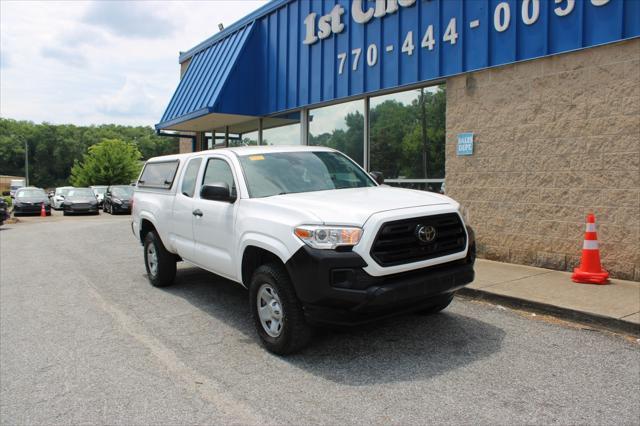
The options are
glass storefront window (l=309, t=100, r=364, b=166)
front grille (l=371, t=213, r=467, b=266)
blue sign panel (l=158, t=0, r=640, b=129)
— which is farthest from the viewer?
glass storefront window (l=309, t=100, r=364, b=166)

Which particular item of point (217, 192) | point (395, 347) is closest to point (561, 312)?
point (395, 347)

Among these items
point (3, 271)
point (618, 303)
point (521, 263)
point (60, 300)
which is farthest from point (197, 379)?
point (3, 271)

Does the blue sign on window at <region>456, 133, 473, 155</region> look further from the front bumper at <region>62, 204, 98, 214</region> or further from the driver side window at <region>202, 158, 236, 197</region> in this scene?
the front bumper at <region>62, 204, 98, 214</region>

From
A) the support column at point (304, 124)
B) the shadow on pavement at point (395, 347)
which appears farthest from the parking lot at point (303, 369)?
the support column at point (304, 124)

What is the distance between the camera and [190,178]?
20.6 feet

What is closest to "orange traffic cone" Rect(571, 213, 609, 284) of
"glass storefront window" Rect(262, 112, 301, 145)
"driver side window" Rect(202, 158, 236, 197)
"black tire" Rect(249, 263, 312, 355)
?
"black tire" Rect(249, 263, 312, 355)

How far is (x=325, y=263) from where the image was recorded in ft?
12.8

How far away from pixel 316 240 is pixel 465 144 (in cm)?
545

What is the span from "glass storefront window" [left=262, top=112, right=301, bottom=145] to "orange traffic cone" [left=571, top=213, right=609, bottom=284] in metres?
8.05

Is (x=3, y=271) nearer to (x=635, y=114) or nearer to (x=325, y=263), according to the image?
(x=325, y=263)

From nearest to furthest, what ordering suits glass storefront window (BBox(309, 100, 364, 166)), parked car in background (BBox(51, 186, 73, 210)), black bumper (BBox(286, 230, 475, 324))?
black bumper (BBox(286, 230, 475, 324)) < glass storefront window (BBox(309, 100, 364, 166)) < parked car in background (BBox(51, 186, 73, 210))

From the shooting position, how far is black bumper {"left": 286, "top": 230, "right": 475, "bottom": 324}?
3.88 m

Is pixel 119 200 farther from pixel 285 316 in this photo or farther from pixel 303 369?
pixel 303 369

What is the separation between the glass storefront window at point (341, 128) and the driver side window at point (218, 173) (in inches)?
221
